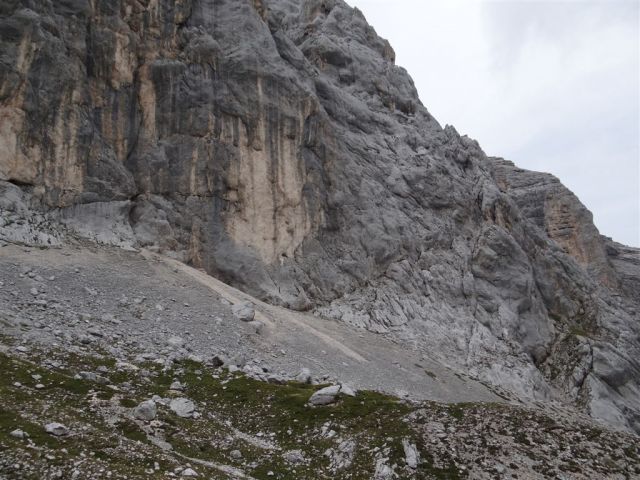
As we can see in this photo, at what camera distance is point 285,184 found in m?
60.6

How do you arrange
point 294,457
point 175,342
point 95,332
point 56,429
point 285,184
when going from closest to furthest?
point 56,429 → point 294,457 → point 95,332 → point 175,342 → point 285,184

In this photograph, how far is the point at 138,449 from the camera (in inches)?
715

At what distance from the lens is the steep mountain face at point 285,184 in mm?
49031

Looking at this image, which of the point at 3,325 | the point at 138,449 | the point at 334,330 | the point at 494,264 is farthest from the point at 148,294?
the point at 494,264

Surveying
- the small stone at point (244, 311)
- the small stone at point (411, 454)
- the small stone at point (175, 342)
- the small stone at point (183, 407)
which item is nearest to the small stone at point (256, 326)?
the small stone at point (244, 311)

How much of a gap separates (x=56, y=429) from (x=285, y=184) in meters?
44.7

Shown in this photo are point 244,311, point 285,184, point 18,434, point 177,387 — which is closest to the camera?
point 18,434

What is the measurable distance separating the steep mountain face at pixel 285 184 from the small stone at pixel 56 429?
30409 millimetres

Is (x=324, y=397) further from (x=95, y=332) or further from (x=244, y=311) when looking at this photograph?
(x=244, y=311)

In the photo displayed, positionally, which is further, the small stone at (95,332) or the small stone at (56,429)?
the small stone at (95,332)

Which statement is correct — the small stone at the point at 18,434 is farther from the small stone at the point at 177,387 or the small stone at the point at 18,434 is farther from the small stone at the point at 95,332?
the small stone at the point at 95,332

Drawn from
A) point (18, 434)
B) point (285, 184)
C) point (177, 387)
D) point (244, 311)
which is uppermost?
point (285, 184)

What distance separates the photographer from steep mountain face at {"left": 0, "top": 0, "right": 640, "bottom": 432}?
161ft

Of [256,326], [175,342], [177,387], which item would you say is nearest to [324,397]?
[177,387]
